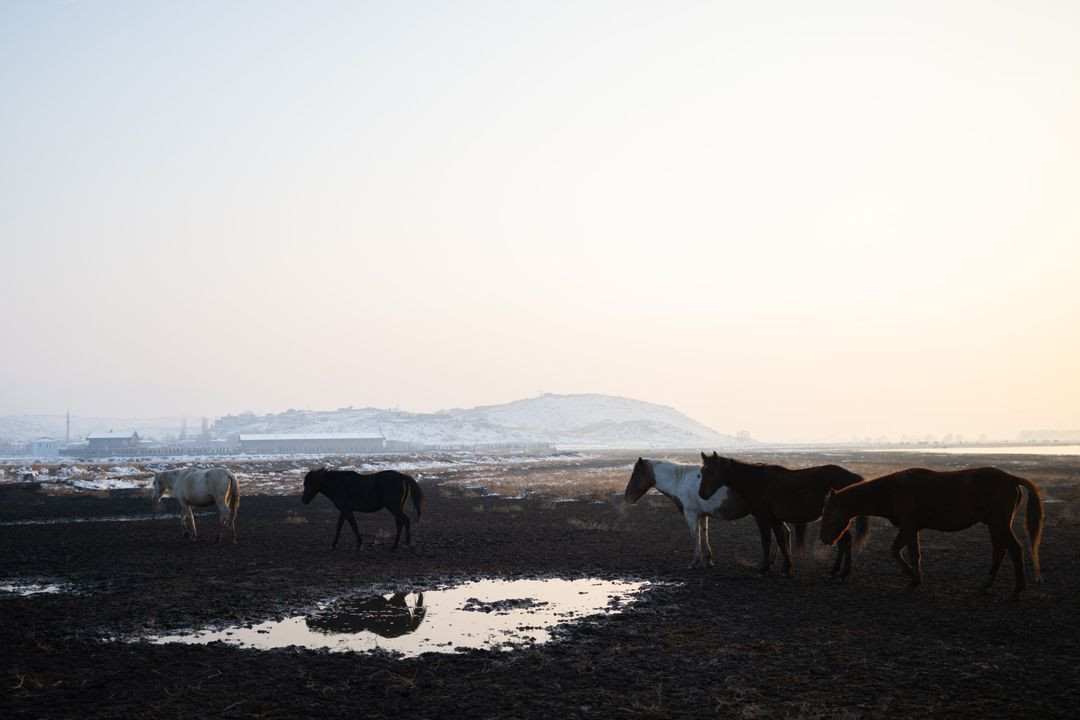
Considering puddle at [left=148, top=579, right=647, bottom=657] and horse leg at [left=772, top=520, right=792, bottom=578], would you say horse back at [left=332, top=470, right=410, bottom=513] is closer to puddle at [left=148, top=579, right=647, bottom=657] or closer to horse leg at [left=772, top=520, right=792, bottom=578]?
puddle at [left=148, top=579, right=647, bottom=657]

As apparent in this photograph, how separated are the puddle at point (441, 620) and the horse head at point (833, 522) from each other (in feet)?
9.88

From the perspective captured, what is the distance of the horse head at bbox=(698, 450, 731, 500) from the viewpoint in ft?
44.8

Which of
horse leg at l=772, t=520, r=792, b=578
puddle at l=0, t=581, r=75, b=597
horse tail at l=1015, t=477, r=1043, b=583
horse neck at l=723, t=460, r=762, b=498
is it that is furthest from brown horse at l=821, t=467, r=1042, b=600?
puddle at l=0, t=581, r=75, b=597

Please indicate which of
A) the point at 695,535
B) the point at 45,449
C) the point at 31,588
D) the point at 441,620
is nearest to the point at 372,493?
the point at 31,588

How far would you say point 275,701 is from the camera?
6.90 metres

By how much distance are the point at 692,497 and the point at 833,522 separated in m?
2.91

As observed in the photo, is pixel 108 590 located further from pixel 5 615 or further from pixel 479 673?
pixel 479 673

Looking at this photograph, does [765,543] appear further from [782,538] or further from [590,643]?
[590,643]

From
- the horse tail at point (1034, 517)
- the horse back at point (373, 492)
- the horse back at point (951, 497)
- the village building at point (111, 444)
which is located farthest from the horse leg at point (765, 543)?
the village building at point (111, 444)

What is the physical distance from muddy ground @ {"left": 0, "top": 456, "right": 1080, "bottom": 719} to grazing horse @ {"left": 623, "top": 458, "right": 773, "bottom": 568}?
2.40 feet

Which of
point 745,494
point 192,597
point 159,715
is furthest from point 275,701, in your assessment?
point 745,494

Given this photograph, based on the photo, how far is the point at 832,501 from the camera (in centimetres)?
1215

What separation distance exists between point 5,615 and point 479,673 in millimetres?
7374

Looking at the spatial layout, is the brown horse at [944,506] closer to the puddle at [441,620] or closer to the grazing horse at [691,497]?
the grazing horse at [691,497]
